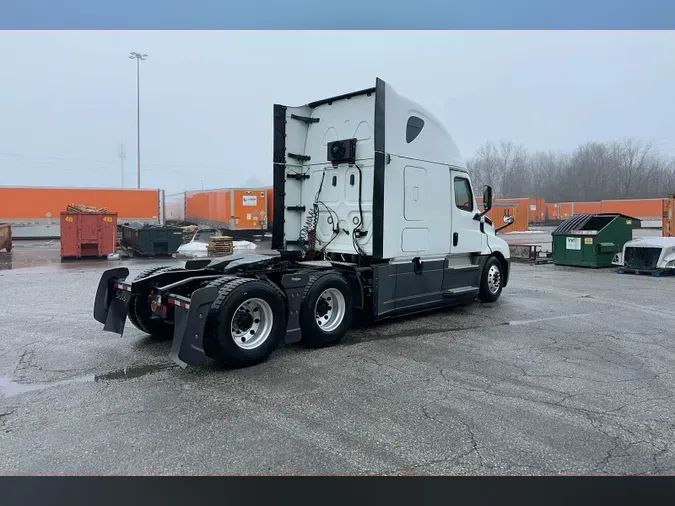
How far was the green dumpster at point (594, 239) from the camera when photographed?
16641 millimetres

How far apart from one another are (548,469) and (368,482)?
131 centimetres

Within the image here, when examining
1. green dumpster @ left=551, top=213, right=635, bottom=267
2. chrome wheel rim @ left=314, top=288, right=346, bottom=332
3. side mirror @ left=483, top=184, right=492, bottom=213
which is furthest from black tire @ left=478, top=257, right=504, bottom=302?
green dumpster @ left=551, top=213, right=635, bottom=267

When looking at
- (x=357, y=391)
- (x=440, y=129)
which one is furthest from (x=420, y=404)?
(x=440, y=129)

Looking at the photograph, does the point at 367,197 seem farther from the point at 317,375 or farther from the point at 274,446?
the point at 274,446

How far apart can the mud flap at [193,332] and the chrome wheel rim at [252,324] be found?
49cm

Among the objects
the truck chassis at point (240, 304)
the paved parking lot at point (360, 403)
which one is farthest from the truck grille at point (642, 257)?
the truck chassis at point (240, 304)

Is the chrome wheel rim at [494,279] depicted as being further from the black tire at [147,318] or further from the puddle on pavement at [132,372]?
the puddle on pavement at [132,372]

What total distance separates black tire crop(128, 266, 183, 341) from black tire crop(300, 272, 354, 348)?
1.89 metres

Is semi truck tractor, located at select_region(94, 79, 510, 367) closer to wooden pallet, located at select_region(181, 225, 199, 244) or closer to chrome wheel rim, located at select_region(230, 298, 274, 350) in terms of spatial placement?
chrome wheel rim, located at select_region(230, 298, 274, 350)

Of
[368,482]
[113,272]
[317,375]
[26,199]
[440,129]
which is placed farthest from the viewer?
[26,199]

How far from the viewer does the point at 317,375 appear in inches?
215

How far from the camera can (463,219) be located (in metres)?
9.14

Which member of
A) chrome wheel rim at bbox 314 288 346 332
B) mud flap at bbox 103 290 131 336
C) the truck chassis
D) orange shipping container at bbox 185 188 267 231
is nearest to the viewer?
the truck chassis

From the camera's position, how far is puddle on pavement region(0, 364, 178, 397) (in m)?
4.95
